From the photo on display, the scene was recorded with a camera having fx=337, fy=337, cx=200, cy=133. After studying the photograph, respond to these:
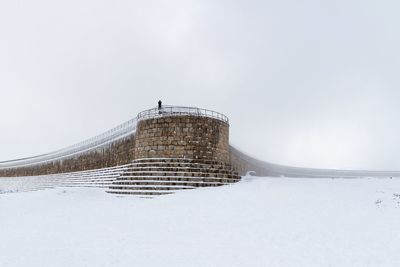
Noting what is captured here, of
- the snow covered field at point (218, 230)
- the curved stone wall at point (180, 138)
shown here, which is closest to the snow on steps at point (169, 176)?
the curved stone wall at point (180, 138)

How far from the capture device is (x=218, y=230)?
12648 millimetres

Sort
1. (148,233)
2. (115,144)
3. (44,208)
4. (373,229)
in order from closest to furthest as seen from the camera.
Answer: (373,229) → (148,233) → (44,208) → (115,144)

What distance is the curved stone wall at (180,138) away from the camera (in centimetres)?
2416

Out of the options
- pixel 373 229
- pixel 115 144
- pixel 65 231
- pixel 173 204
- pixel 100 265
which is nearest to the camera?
pixel 100 265

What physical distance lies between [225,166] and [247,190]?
575cm

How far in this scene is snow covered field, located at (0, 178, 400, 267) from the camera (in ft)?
32.8

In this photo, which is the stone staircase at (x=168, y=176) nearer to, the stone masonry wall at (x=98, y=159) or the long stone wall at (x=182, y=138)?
the long stone wall at (x=182, y=138)

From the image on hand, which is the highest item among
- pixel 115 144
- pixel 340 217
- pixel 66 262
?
pixel 115 144

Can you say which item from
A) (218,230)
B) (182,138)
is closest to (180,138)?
(182,138)

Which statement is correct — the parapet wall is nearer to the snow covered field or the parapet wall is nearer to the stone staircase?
the stone staircase

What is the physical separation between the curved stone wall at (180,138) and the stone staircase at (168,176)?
53 centimetres

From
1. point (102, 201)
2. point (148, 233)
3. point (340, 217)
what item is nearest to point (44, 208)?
point (102, 201)

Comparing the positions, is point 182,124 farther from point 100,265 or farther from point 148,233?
point 100,265

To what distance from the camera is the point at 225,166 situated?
998 inches
